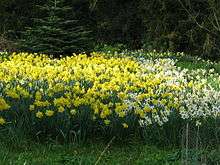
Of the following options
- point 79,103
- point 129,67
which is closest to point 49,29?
point 129,67

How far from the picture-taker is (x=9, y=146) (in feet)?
20.1

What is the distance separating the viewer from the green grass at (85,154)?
18.0 ft

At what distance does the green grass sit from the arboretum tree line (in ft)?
25.3

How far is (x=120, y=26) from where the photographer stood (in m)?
21.2

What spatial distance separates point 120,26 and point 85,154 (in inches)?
615

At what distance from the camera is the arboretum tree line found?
14266 mm

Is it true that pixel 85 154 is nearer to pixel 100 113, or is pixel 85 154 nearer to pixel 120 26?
pixel 100 113

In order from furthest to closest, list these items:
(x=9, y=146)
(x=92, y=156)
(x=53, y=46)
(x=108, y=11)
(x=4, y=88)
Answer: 1. (x=108, y=11)
2. (x=53, y=46)
3. (x=4, y=88)
4. (x=9, y=146)
5. (x=92, y=156)

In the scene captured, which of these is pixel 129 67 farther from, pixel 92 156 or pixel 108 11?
pixel 108 11

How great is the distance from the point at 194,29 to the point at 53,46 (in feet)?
22.0

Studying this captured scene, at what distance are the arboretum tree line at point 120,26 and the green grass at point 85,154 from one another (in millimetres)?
7702

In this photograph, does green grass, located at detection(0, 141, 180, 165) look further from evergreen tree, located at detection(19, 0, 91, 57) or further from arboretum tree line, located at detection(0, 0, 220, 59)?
arboretum tree line, located at detection(0, 0, 220, 59)

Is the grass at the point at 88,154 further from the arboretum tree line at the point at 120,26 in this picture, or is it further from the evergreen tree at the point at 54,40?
the arboretum tree line at the point at 120,26

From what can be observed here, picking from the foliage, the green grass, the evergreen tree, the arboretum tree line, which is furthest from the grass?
the arboretum tree line
